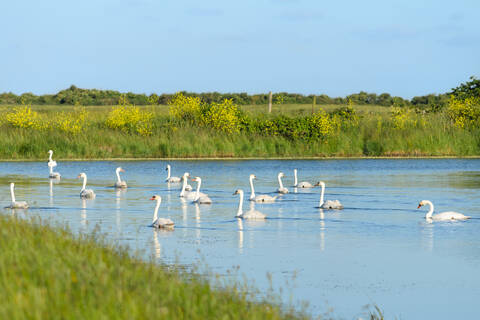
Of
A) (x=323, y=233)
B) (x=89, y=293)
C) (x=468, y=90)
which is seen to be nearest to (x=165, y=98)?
(x=468, y=90)

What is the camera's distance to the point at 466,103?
52906mm

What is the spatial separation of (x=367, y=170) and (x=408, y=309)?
27233 millimetres

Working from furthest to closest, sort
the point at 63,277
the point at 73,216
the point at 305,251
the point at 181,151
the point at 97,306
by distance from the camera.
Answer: the point at 181,151, the point at 73,216, the point at 305,251, the point at 63,277, the point at 97,306

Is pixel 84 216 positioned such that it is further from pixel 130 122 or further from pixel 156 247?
pixel 130 122

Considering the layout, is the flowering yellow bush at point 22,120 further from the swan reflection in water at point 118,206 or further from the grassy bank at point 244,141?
the swan reflection in water at point 118,206

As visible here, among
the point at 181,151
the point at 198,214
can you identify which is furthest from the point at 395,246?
the point at 181,151

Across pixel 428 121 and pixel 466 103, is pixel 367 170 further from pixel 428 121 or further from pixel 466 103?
pixel 466 103

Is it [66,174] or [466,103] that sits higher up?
[466,103]

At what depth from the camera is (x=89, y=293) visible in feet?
25.7

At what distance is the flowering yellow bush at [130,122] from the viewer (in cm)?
4966

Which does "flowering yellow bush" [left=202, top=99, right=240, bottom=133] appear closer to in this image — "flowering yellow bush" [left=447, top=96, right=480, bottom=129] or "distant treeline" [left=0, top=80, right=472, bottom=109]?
"flowering yellow bush" [left=447, top=96, right=480, bottom=129]

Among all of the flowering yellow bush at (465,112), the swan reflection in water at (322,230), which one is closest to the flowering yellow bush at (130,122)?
the flowering yellow bush at (465,112)

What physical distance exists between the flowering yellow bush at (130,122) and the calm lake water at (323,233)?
13.6m

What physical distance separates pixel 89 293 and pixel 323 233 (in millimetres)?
10853
